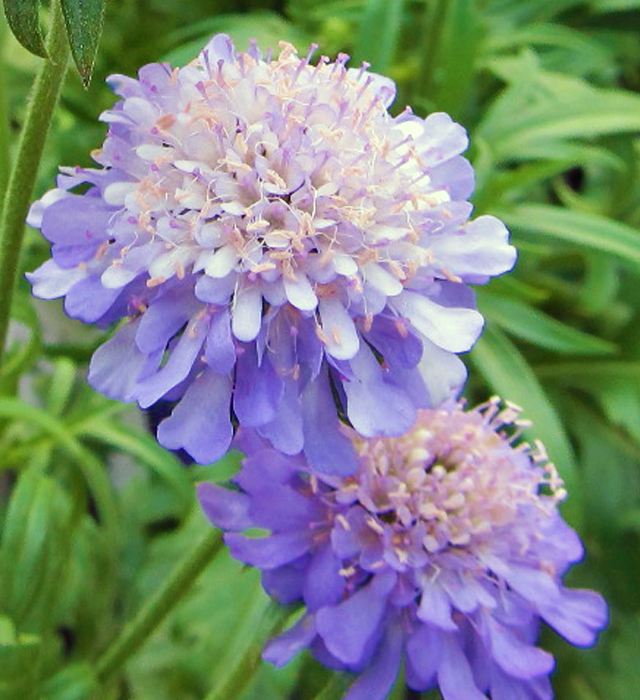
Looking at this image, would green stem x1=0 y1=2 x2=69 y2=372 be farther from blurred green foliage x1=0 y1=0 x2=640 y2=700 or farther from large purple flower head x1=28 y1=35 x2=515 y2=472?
blurred green foliage x1=0 y1=0 x2=640 y2=700

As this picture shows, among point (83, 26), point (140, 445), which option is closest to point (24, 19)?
point (83, 26)

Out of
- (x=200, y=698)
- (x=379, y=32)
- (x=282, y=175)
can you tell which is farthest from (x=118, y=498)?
(x=282, y=175)

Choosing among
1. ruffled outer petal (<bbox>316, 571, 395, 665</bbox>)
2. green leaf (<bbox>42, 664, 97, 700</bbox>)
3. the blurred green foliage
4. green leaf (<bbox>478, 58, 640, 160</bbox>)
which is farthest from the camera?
green leaf (<bbox>478, 58, 640, 160</bbox>)

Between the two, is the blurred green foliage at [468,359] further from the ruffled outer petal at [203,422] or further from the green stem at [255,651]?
the ruffled outer petal at [203,422]

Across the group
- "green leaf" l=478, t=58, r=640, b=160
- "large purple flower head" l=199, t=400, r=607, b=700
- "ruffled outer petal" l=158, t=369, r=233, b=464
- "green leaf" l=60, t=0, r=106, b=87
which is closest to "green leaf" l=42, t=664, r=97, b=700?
"large purple flower head" l=199, t=400, r=607, b=700

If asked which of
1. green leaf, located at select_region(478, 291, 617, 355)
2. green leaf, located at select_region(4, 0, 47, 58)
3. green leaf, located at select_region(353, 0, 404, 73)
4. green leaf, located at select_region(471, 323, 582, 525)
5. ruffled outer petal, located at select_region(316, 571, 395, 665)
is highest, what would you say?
green leaf, located at select_region(4, 0, 47, 58)

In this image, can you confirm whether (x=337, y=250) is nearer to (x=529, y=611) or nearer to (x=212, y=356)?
(x=212, y=356)
